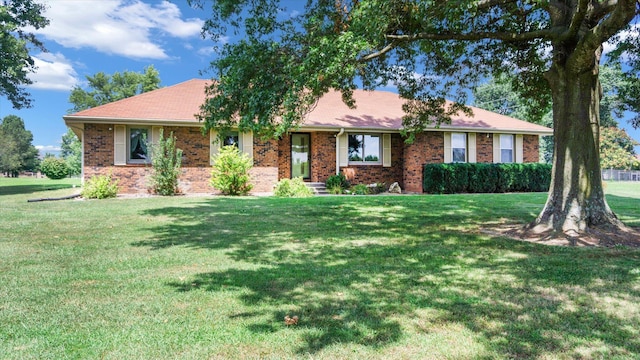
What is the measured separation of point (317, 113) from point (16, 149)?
54575mm

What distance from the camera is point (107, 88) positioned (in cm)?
4234

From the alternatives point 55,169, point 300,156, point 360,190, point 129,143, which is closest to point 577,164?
point 360,190

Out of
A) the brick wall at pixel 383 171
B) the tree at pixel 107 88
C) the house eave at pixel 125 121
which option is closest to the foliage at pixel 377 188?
the brick wall at pixel 383 171

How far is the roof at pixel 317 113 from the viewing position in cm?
1434

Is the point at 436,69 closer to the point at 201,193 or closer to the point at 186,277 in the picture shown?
the point at 186,277

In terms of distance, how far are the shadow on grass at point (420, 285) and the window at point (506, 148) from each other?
44.0 feet

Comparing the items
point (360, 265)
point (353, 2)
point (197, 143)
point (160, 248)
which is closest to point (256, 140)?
point (197, 143)

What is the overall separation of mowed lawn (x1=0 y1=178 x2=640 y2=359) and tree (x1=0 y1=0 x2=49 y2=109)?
16.5 m

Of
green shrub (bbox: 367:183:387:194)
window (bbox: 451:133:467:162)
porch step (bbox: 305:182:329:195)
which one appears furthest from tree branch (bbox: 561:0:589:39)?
window (bbox: 451:133:467:162)

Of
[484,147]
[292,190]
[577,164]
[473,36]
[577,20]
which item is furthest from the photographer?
[484,147]

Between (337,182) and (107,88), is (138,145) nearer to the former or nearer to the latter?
(337,182)

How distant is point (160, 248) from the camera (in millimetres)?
5613

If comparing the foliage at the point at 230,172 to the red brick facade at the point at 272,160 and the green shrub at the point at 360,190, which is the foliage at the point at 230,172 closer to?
the red brick facade at the point at 272,160

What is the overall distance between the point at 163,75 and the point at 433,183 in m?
34.8
